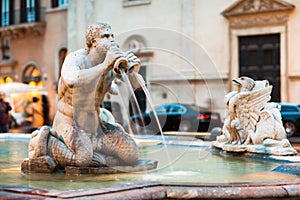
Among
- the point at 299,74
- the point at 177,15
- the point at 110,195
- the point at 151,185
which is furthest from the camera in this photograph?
the point at 177,15

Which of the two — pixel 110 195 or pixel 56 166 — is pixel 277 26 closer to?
pixel 56 166

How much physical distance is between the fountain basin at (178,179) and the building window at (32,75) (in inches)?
972

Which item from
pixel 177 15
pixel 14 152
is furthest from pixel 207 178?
pixel 177 15

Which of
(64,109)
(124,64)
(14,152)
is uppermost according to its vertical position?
(124,64)

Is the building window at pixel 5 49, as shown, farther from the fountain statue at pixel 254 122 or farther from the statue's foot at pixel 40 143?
the statue's foot at pixel 40 143

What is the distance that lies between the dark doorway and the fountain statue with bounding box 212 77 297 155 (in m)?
16.8

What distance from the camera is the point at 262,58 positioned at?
24.8 m

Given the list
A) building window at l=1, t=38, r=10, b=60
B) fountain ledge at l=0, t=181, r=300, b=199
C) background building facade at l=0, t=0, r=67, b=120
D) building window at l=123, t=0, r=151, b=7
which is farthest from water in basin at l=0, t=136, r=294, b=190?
building window at l=1, t=38, r=10, b=60

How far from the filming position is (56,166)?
18.8ft

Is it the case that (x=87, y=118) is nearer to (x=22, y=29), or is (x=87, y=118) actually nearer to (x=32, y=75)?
(x=32, y=75)

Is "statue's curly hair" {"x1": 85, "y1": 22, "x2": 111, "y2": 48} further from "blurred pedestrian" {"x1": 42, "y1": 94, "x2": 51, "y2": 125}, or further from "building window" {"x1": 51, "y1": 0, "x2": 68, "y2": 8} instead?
"building window" {"x1": 51, "y1": 0, "x2": 68, "y2": 8}

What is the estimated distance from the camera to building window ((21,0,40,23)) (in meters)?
33.6

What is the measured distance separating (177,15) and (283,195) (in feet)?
74.6

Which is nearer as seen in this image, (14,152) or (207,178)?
(207,178)
